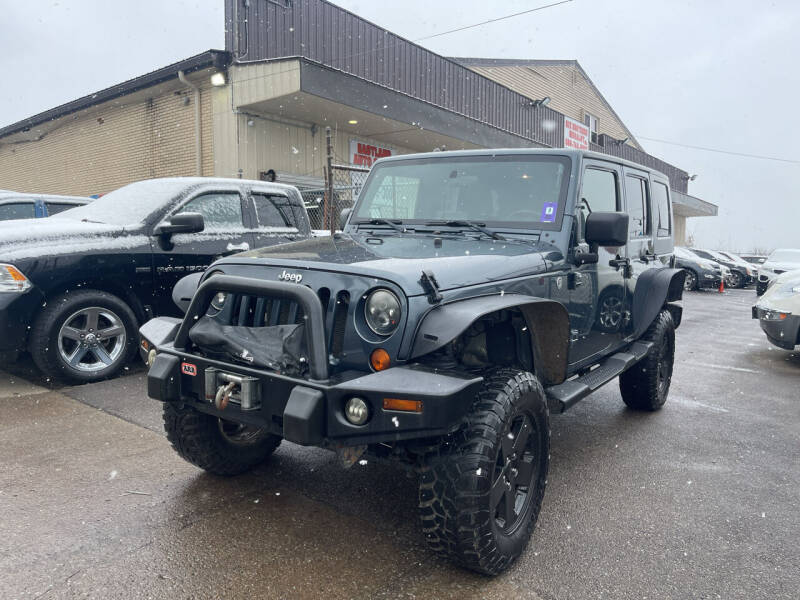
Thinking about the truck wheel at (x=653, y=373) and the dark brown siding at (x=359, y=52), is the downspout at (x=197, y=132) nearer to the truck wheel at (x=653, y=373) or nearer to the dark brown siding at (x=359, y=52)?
the dark brown siding at (x=359, y=52)

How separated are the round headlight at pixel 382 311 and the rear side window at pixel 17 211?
6.87 meters

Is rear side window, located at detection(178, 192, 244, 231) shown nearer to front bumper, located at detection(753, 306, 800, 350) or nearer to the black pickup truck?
the black pickup truck

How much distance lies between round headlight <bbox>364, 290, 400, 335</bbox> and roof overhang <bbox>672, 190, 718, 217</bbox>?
27.4m

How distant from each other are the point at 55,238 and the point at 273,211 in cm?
207

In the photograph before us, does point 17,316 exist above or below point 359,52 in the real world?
below

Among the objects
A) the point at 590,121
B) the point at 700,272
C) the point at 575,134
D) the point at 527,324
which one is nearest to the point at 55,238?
the point at 527,324

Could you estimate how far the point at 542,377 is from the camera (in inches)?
125

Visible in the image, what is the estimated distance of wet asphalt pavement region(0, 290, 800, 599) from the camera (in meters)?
2.44

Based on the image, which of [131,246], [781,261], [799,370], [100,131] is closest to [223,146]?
[100,131]

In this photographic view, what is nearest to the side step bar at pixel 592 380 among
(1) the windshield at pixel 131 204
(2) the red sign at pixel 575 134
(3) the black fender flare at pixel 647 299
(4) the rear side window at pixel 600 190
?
(3) the black fender flare at pixel 647 299

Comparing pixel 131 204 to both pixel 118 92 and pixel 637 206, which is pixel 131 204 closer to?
pixel 637 206

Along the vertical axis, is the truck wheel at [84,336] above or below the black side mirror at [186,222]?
below

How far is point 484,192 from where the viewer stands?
12.0 ft

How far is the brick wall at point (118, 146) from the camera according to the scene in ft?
40.3
